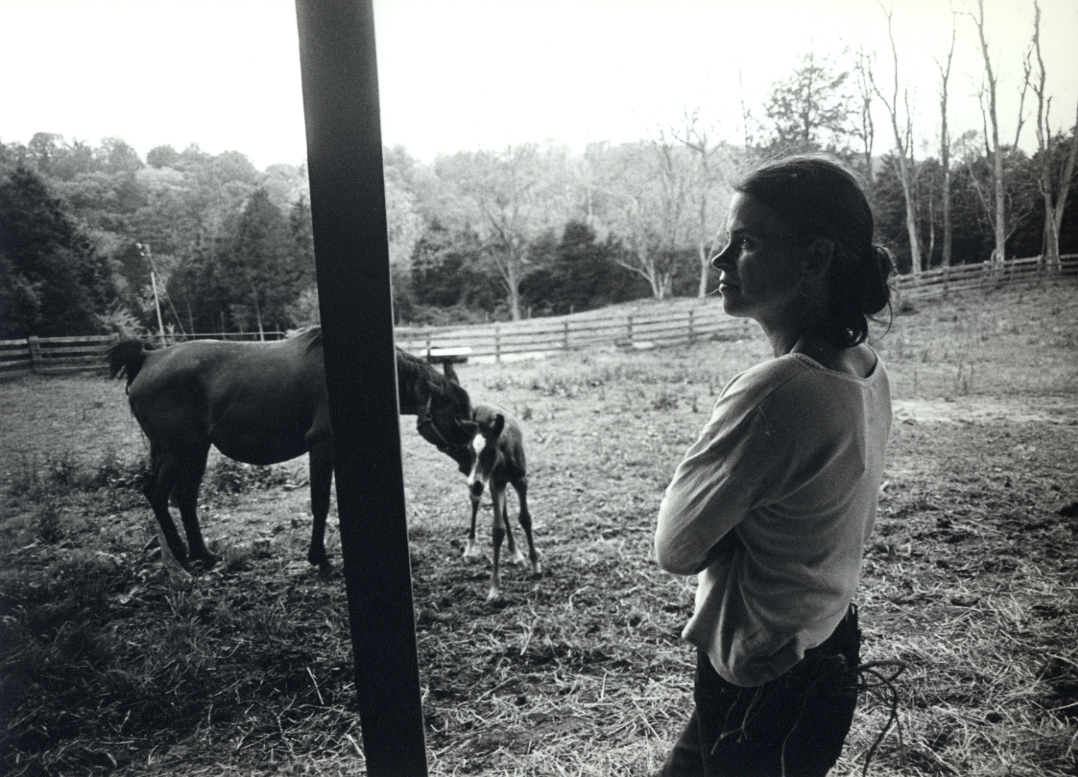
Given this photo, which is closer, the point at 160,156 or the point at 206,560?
the point at 160,156

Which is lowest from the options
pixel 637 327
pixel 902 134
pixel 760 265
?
pixel 637 327

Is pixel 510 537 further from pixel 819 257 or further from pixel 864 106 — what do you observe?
pixel 864 106

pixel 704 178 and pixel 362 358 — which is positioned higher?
pixel 704 178

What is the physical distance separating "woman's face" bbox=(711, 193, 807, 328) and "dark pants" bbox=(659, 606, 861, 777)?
56 cm

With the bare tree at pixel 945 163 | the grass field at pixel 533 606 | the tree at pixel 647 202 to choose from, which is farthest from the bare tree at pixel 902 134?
the tree at pixel 647 202

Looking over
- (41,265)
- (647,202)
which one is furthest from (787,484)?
(647,202)

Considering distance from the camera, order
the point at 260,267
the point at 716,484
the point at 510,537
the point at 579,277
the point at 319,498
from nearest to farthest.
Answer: the point at 716,484 < the point at 260,267 < the point at 319,498 < the point at 510,537 < the point at 579,277

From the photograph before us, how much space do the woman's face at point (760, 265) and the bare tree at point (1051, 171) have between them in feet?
8.56

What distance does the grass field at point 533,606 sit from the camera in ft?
5.78

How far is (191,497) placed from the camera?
2047 millimetres

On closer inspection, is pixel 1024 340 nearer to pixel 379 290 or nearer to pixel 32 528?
pixel 379 290

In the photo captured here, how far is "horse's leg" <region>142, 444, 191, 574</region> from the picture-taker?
1988 mm

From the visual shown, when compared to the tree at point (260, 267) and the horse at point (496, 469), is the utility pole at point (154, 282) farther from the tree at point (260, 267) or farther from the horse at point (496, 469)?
the horse at point (496, 469)

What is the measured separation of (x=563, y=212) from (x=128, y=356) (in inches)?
75.7
